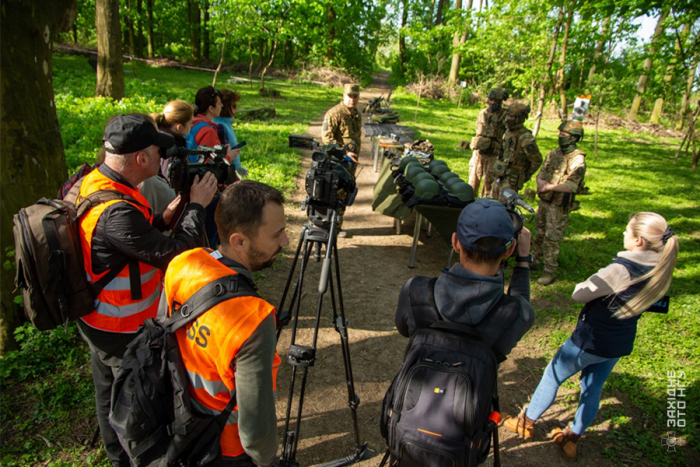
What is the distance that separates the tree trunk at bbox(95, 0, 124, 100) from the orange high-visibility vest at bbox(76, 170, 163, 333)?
1030 centimetres

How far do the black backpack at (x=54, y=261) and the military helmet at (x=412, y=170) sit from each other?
167 inches

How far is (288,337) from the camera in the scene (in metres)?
3.91

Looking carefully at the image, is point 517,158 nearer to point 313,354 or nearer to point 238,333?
A: point 313,354

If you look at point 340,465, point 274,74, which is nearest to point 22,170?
point 340,465

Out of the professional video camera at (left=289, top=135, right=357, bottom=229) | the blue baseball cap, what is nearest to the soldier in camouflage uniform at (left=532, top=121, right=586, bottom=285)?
the professional video camera at (left=289, top=135, right=357, bottom=229)

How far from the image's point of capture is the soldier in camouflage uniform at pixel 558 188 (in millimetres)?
5023

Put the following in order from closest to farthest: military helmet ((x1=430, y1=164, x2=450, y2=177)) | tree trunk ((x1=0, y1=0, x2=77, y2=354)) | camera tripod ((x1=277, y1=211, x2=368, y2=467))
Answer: camera tripod ((x1=277, y1=211, x2=368, y2=467)), tree trunk ((x1=0, y1=0, x2=77, y2=354)), military helmet ((x1=430, y1=164, x2=450, y2=177))

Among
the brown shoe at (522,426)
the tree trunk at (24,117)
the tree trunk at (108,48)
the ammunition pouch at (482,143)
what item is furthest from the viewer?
the tree trunk at (108,48)

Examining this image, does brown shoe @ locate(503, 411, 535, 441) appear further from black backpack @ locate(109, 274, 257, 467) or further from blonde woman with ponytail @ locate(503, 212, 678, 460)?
black backpack @ locate(109, 274, 257, 467)

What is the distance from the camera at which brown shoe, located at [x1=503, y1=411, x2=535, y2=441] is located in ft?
10.2

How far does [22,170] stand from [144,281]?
178 cm

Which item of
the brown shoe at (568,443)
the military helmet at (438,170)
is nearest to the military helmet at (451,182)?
the military helmet at (438,170)

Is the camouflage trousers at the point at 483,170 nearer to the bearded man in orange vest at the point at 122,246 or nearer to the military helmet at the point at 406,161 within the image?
the military helmet at the point at 406,161

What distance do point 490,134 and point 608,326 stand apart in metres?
5.10
